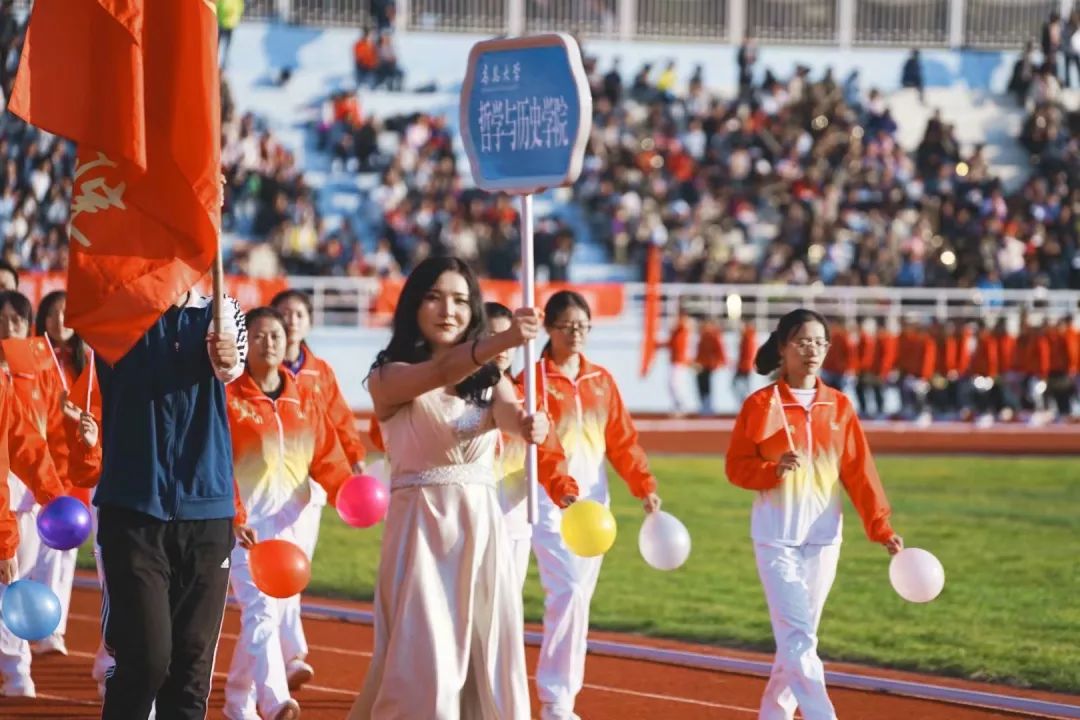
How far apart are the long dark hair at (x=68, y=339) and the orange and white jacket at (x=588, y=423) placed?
8.19 feet

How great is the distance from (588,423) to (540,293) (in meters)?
19.7

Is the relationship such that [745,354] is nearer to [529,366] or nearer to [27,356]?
[27,356]

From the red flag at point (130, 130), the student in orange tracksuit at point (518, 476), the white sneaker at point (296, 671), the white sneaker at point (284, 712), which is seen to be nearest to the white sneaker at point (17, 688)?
the white sneaker at point (296, 671)

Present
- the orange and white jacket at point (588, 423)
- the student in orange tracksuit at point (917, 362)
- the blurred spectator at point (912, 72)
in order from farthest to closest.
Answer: the blurred spectator at point (912, 72) → the student in orange tracksuit at point (917, 362) → the orange and white jacket at point (588, 423)

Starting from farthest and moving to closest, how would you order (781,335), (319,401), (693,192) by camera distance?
1. (693,192)
2. (319,401)
3. (781,335)

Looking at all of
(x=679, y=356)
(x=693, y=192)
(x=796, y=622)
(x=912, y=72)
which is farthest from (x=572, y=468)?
(x=912, y=72)

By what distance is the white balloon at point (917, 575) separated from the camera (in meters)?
8.16

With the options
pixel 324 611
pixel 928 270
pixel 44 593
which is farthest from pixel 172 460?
pixel 928 270

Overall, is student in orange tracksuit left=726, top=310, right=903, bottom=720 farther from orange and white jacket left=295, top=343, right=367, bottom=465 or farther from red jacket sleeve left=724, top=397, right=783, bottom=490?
orange and white jacket left=295, top=343, right=367, bottom=465

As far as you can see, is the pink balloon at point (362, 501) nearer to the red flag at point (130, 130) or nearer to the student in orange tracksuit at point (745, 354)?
the red flag at point (130, 130)

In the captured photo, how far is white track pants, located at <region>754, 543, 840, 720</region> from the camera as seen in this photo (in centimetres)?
794

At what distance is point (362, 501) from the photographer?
9211 millimetres

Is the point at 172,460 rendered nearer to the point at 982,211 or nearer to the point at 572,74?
the point at 572,74

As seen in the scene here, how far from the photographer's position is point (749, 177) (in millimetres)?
35781
